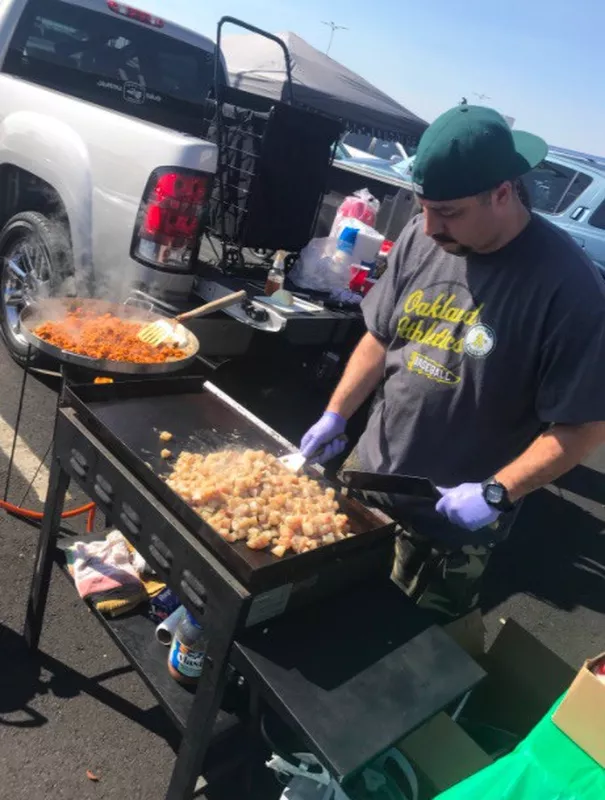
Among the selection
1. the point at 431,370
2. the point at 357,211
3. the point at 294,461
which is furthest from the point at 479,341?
the point at 357,211

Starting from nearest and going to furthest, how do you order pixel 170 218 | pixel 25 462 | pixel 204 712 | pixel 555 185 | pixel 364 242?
pixel 204 712 < pixel 170 218 < pixel 25 462 < pixel 364 242 < pixel 555 185

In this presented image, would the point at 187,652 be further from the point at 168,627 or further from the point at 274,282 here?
the point at 274,282

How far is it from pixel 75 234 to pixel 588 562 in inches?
169

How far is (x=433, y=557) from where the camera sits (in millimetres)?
2332

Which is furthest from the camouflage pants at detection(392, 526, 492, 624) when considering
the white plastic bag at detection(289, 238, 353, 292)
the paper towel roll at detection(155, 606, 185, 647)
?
the white plastic bag at detection(289, 238, 353, 292)

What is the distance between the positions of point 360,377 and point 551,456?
2.88 ft

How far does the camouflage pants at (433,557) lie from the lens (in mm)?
2316

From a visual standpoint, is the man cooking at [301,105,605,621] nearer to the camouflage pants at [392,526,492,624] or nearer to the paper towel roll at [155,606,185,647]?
the camouflage pants at [392,526,492,624]

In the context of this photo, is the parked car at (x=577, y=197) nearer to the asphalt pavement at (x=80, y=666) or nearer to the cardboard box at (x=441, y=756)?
the asphalt pavement at (x=80, y=666)

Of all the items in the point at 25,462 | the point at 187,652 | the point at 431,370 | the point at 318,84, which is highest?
the point at 318,84

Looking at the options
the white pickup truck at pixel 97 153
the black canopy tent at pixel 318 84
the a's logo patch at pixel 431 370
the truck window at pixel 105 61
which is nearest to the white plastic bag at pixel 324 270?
the white pickup truck at pixel 97 153

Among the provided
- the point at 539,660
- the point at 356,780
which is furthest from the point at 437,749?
the point at 539,660

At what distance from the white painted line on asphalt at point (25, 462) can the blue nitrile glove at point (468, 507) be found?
97.3 inches

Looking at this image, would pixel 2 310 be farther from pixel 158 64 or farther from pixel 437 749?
pixel 437 749
